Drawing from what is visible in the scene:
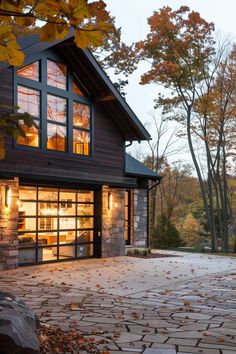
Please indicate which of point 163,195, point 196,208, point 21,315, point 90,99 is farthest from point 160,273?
point 196,208

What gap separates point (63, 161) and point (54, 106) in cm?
175

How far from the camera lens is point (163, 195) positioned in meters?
38.1

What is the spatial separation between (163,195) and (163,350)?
108 feet

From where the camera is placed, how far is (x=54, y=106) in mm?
14266

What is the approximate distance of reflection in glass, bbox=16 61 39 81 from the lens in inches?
521

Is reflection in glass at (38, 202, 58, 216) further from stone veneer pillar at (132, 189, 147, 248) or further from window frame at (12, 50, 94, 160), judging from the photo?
stone veneer pillar at (132, 189, 147, 248)

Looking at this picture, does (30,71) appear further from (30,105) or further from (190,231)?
(190,231)

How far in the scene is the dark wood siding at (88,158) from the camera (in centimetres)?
1255

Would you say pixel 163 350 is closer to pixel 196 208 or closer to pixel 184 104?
pixel 184 104

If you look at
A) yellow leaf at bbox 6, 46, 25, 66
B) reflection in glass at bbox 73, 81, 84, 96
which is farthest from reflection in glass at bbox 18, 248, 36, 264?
yellow leaf at bbox 6, 46, 25, 66

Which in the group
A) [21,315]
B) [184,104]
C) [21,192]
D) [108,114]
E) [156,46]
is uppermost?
[156,46]

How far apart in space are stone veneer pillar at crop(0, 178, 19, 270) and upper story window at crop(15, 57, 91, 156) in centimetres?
131

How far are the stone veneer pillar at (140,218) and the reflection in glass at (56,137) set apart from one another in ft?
21.6

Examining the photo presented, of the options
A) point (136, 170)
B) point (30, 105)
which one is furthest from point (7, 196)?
point (136, 170)
